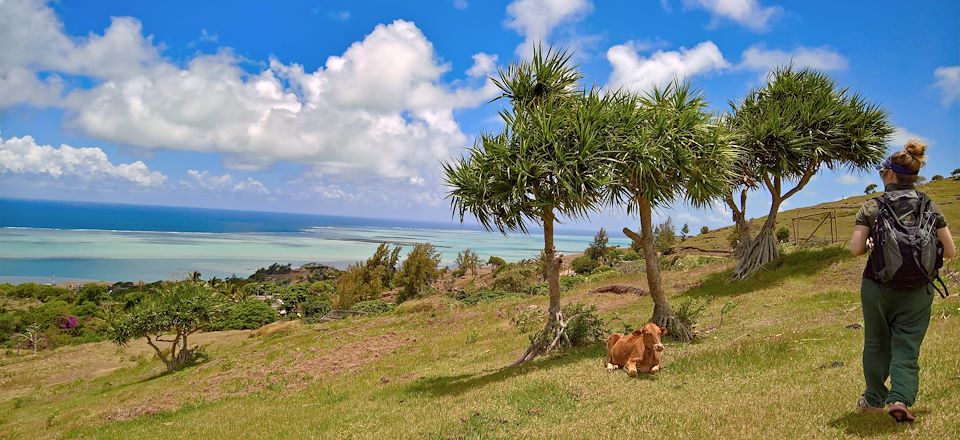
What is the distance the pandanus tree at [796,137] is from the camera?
24000 mm

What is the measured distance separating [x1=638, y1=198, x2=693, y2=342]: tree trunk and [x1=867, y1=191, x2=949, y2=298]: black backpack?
26.9 feet

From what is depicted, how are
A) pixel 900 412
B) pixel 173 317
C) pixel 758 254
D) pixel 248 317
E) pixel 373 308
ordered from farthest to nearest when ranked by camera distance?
pixel 248 317, pixel 373 308, pixel 173 317, pixel 758 254, pixel 900 412

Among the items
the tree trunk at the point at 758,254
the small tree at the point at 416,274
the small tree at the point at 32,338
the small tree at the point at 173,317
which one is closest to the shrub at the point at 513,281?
the small tree at the point at 416,274

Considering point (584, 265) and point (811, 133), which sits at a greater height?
point (811, 133)

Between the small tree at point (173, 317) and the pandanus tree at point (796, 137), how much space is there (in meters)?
29.6

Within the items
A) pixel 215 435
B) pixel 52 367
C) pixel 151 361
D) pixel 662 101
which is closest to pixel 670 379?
pixel 662 101

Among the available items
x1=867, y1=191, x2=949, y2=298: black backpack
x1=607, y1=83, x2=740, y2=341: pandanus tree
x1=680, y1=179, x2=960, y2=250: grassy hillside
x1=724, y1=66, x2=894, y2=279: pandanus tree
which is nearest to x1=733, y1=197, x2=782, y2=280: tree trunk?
x1=724, y1=66, x2=894, y2=279: pandanus tree

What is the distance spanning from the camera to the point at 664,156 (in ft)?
42.0

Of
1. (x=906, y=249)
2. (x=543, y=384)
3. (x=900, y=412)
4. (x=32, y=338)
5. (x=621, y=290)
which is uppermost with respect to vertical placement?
(x=906, y=249)

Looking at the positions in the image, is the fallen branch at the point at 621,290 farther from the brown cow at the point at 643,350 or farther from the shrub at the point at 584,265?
the shrub at the point at 584,265

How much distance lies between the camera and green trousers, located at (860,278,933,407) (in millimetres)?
5141

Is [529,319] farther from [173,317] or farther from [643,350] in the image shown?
[173,317]

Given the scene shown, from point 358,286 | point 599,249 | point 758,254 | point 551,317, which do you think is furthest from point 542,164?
point 599,249

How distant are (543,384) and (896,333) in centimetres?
607
